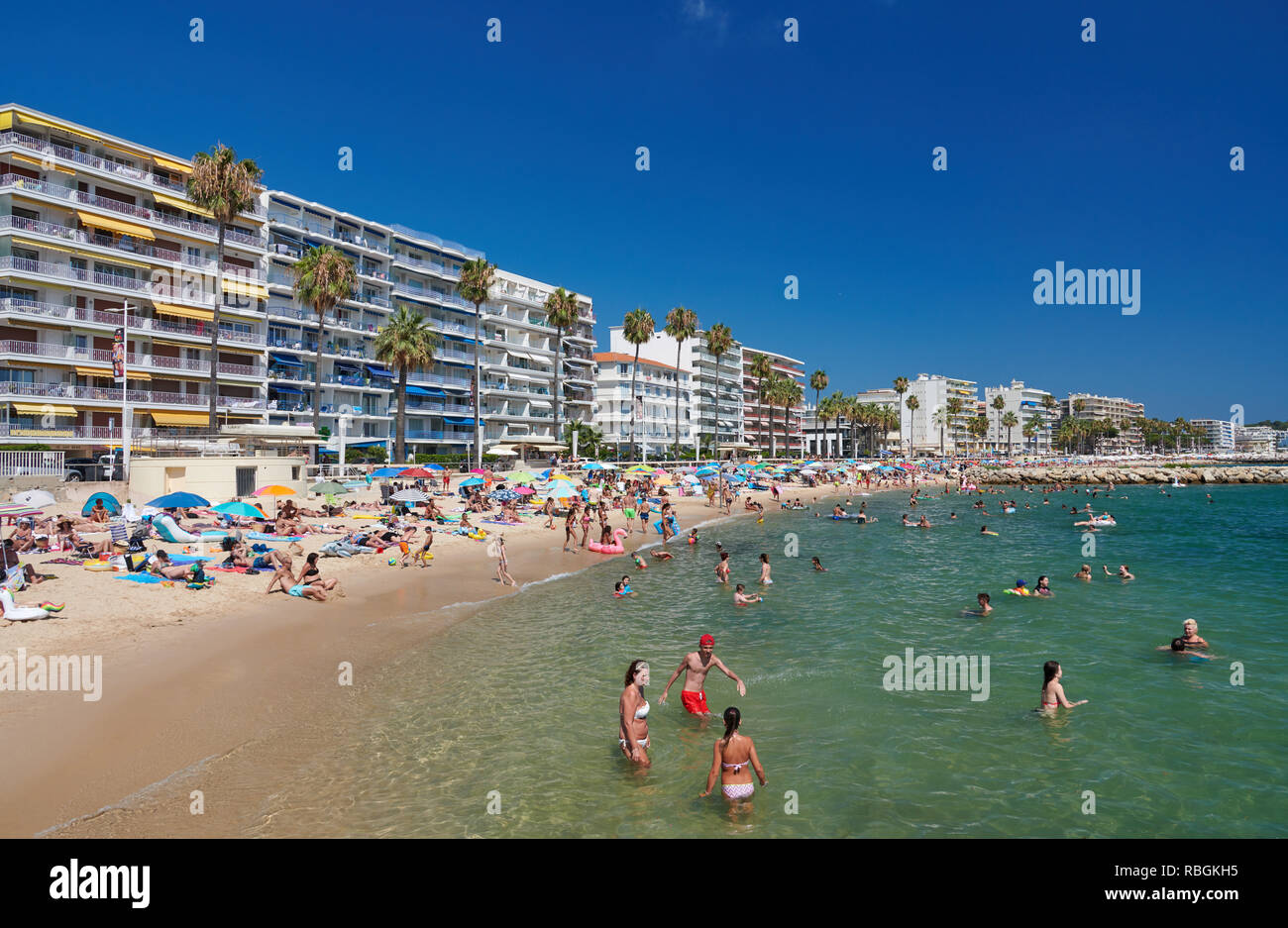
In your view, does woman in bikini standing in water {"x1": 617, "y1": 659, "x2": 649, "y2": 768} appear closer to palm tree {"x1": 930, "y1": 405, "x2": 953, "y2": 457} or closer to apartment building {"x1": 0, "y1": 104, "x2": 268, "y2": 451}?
apartment building {"x1": 0, "y1": 104, "x2": 268, "y2": 451}

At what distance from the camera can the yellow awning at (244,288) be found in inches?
1900

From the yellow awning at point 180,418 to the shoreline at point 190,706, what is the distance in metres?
34.1

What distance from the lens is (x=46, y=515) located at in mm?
25500

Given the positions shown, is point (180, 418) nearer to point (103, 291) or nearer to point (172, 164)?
point (103, 291)

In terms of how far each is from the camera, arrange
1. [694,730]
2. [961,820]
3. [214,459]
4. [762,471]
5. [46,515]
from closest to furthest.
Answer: [961,820]
[694,730]
[46,515]
[214,459]
[762,471]

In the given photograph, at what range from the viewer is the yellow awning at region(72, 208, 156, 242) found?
132ft

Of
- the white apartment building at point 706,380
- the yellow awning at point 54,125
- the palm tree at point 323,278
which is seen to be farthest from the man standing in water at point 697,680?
the white apartment building at point 706,380

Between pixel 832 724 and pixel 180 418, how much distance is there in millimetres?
48162

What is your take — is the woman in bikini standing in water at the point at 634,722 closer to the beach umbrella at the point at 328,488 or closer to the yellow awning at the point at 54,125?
the beach umbrella at the point at 328,488

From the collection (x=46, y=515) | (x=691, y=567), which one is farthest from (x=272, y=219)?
(x=691, y=567)

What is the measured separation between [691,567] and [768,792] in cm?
1806

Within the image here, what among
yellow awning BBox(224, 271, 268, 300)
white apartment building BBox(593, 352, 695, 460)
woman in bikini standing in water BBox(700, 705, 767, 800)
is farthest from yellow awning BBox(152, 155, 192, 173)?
woman in bikini standing in water BBox(700, 705, 767, 800)
